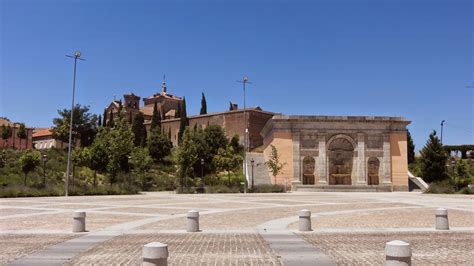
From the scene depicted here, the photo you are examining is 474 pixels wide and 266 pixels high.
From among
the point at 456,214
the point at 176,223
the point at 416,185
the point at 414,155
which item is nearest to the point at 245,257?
the point at 176,223

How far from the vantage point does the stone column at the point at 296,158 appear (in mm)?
52938

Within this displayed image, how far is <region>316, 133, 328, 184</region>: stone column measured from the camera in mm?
53469

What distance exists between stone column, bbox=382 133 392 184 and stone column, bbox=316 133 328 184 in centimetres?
686

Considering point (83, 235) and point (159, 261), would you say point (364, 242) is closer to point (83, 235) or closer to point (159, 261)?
point (159, 261)

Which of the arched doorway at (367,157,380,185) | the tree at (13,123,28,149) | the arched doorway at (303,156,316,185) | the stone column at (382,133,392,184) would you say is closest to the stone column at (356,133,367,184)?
the arched doorway at (367,157,380,185)

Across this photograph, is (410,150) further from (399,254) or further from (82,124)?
(399,254)

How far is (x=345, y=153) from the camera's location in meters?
54.8

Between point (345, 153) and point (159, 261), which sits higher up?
point (345, 153)

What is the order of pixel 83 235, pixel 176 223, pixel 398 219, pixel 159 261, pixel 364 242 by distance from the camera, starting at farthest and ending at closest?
pixel 398 219 < pixel 176 223 < pixel 83 235 < pixel 364 242 < pixel 159 261

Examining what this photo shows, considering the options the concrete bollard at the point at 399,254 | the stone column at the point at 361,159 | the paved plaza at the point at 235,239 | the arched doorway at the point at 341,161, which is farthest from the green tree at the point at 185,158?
the concrete bollard at the point at 399,254

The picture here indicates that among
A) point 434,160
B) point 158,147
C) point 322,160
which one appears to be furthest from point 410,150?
point 158,147

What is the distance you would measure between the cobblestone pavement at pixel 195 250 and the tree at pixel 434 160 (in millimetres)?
48644

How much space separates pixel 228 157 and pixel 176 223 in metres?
38.3

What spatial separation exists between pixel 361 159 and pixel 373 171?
2.29 metres
